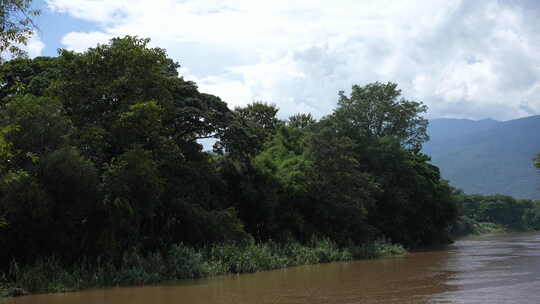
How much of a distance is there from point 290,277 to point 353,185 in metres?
12.9

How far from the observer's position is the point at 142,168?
22.5 m

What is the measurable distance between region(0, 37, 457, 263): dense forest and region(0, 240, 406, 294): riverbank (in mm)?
726

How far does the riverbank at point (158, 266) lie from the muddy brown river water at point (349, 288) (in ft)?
2.76

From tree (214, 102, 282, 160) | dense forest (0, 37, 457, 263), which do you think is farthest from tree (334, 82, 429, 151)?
tree (214, 102, 282, 160)

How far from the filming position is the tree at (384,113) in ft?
169

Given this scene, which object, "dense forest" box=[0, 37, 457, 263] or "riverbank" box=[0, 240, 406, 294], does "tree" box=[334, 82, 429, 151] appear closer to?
"dense forest" box=[0, 37, 457, 263]

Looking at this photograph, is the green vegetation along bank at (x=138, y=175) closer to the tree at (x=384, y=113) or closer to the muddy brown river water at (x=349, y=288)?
the muddy brown river water at (x=349, y=288)

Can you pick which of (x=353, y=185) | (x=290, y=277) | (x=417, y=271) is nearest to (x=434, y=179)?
(x=353, y=185)

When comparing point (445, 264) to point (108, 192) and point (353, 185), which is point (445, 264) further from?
point (108, 192)

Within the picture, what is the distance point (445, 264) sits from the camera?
1175 inches

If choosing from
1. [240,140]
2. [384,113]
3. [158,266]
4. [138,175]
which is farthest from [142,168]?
[384,113]

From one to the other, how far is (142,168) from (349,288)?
31.4 ft

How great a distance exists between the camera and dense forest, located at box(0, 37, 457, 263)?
70.7 ft

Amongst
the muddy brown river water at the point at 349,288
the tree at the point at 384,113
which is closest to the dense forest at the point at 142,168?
the muddy brown river water at the point at 349,288
